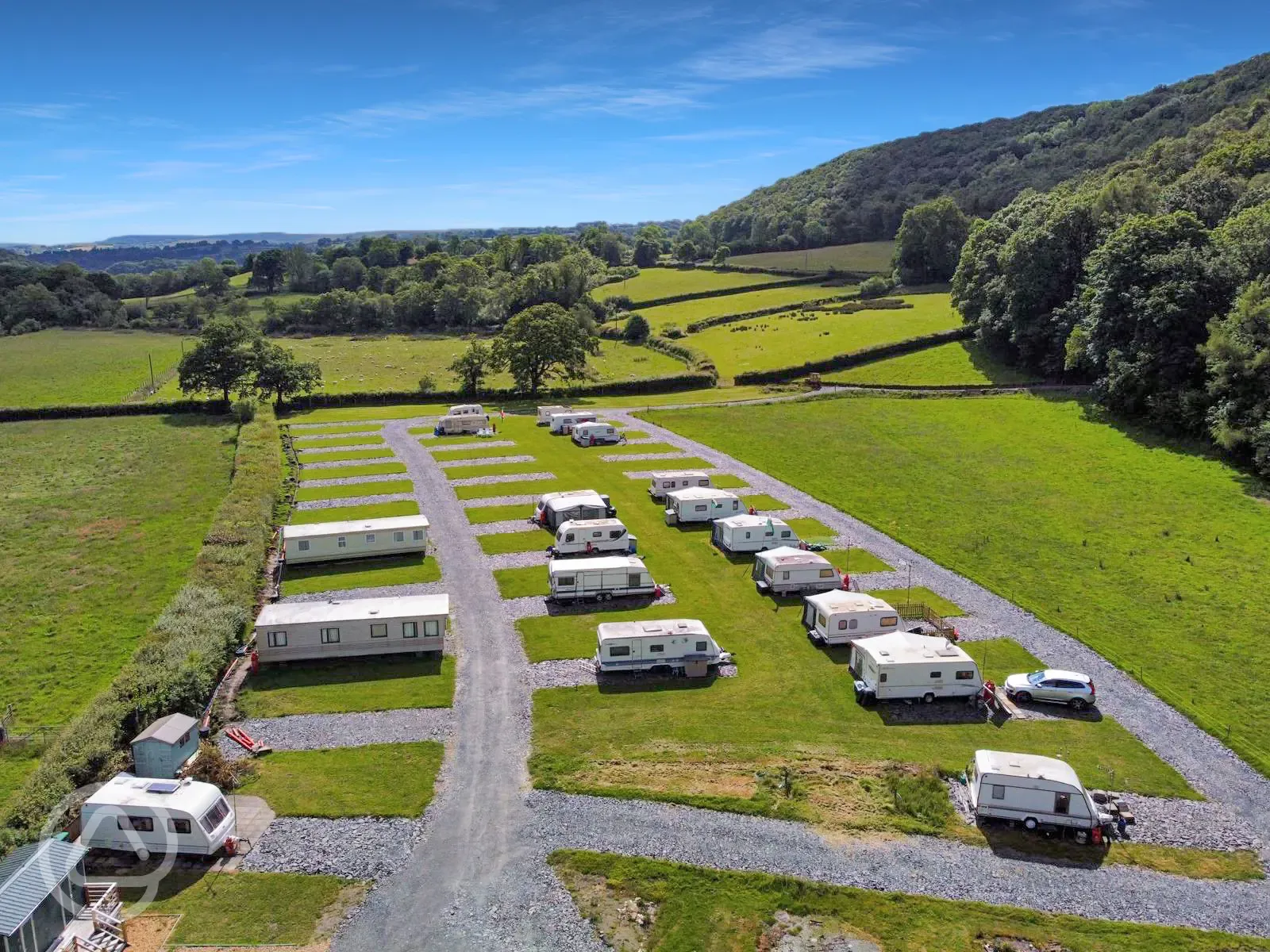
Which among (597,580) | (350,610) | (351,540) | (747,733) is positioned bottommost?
(747,733)

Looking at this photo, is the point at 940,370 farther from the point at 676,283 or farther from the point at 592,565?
the point at 676,283

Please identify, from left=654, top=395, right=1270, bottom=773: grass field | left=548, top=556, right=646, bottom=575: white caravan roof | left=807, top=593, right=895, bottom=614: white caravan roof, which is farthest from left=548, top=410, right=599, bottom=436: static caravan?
left=807, top=593, right=895, bottom=614: white caravan roof

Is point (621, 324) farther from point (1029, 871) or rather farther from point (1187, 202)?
point (1029, 871)

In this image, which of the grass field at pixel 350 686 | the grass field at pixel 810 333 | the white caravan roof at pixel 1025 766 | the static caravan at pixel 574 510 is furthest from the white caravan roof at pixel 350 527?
the grass field at pixel 810 333

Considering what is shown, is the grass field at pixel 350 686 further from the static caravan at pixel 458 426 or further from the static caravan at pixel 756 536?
the static caravan at pixel 458 426

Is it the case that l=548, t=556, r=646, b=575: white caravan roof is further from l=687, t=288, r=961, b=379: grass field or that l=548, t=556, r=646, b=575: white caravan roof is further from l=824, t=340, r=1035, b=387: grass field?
l=687, t=288, r=961, b=379: grass field

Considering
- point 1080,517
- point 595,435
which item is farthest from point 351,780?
point 595,435
